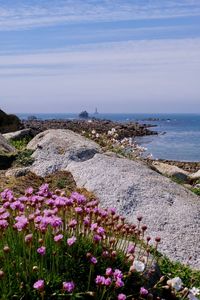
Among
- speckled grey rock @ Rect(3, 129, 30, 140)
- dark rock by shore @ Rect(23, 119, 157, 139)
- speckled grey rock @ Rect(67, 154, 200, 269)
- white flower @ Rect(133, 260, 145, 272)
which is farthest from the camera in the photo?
dark rock by shore @ Rect(23, 119, 157, 139)

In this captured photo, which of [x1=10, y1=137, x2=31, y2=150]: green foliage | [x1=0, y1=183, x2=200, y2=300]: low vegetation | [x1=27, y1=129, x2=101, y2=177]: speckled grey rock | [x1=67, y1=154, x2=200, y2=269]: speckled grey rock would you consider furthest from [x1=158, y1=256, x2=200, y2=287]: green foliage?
[x1=10, y1=137, x2=31, y2=150]: green foliage

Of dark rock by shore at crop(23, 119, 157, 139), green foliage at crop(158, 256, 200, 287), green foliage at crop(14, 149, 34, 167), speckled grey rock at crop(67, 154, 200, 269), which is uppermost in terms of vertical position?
green foliage at crop(14, 149, 34, 167)

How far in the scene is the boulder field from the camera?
926cm

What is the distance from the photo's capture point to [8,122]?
2653 centimetres

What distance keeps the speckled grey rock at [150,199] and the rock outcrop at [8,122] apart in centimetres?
1506

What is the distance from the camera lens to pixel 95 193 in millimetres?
10477

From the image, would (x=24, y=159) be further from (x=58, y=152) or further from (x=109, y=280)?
(x=109, y=280)

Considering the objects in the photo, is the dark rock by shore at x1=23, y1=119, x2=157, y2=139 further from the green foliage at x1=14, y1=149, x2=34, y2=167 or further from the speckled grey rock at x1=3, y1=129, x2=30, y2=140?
the green foliage at x1=14, y1=149, x2=34, y2=167

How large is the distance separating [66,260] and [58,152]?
6.11 metres

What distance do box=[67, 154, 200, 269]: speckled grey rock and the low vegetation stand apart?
2.34 meters

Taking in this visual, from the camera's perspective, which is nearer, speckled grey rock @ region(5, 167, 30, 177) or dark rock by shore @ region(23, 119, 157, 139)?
speckled grey rock @ region(5, 167, 30, 177)

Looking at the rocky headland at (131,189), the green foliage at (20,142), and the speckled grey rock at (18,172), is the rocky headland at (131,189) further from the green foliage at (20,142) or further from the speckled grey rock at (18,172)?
the green foliage at (20,142)

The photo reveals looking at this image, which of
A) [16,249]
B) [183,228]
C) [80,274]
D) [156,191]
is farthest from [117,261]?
[156,191]

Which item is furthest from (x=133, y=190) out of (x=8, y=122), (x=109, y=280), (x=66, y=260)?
(x=8, y=122)
